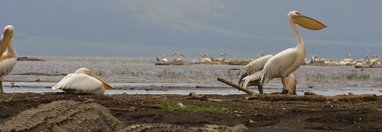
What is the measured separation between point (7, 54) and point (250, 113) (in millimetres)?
8211

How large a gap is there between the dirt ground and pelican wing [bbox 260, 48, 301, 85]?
3.05 m

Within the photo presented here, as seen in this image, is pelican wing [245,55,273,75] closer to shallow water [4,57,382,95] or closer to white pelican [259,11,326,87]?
white pelican [259,11,326,87]

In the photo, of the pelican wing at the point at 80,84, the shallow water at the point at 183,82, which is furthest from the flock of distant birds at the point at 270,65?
the shallow water at the point at 183,82

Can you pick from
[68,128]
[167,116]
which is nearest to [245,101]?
[167,116]

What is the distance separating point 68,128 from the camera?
702cm

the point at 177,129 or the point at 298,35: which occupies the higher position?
the point at 298,35

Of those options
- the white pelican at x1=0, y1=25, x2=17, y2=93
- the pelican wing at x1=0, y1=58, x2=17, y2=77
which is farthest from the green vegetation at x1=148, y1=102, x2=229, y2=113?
the pelican wing at x1=0, y1=58, x2=17, y2=77

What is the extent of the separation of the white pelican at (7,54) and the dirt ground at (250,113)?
349 cm

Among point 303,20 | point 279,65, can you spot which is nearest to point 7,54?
point 279,65

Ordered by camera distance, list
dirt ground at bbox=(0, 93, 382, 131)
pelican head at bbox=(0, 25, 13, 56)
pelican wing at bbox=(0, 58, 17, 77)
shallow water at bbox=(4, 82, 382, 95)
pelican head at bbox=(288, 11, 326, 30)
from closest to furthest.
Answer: dirt ground at bbox=(0, 93, 382, 131), pelican wing at bbox=(0, 58, 17, 77), pelican head at bbox=(0, 25, 13, 56), pelican head at bbox=(288, 11, 326, 30), shallow water at bbox=(4, 82, 382, 95)

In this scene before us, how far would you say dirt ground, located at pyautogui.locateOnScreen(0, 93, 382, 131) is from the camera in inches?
417

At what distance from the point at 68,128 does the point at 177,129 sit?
52.2 inches

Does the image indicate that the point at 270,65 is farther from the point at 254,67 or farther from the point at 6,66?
the point at 6,66

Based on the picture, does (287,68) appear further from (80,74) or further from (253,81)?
(80,74)
